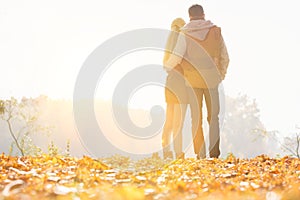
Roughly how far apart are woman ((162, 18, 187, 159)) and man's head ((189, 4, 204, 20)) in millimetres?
372

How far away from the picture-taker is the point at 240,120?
Answer: 73.2m

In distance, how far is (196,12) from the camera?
8.20m

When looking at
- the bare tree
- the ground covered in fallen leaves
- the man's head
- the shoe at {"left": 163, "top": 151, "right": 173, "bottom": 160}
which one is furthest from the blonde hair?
the bare tree

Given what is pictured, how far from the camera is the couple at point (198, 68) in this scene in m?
7.96

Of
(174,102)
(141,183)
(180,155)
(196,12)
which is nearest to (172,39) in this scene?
(196,12)

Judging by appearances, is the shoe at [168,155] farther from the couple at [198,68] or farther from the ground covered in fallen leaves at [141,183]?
the ground covered in fallen leaves at [141,183]

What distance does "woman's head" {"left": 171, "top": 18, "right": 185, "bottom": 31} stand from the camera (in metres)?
8.48

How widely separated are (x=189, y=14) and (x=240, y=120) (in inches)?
2622

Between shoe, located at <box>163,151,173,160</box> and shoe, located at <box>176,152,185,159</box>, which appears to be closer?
shoe, located at <box>176,152,185,159</box>

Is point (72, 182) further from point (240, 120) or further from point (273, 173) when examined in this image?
point (240, 120)

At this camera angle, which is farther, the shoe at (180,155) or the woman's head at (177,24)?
the woman's head at (177,24)

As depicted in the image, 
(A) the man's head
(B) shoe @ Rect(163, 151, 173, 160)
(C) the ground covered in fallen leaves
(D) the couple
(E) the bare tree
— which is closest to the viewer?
(C) the ground covered in fallen leaves

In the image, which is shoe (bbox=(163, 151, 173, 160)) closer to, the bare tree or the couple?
the couple

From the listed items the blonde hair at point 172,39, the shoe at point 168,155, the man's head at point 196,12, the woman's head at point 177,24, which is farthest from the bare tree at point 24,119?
the man's head at point 196,12
